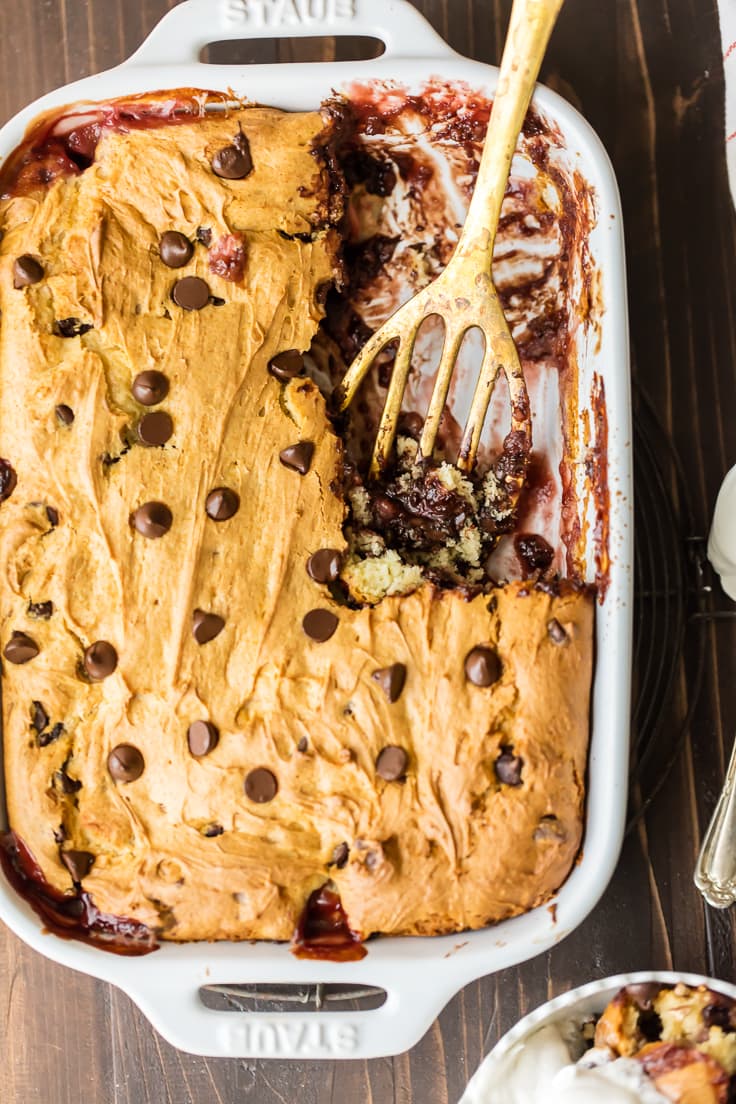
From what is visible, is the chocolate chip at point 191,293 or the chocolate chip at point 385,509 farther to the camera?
the chocolate chip at point 385,509

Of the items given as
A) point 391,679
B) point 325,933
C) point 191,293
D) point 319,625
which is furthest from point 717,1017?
point 191,293

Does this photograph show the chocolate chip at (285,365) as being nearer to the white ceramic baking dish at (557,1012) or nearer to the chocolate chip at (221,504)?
the chocolate chip at (221,504)

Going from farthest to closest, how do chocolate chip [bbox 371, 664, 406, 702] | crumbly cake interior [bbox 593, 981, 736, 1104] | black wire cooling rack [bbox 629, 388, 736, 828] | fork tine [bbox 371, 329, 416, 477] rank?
1. black wire cooling rack [bbox 629, 388, 736, 828]
2. fork tine [bbox 371, 329, 416, 477]
3. chocolate chip [bbox 371, 664, 406, 702]
4. crumbly cake interior [bbox 593, 981, 736, 1104]

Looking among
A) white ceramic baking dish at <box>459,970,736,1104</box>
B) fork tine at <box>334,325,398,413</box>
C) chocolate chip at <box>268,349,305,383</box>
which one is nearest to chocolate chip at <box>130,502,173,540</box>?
chocolate chip at <box>268,349,305,383</box>

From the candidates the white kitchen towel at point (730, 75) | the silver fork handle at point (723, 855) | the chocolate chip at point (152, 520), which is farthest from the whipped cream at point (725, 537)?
the chocolate chip at point (152, 520)

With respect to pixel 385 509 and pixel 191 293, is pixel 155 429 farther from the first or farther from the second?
pixel 385 509

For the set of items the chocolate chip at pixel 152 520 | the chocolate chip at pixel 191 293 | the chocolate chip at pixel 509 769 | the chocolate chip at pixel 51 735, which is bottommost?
the chocolate chip at pixel 509 769

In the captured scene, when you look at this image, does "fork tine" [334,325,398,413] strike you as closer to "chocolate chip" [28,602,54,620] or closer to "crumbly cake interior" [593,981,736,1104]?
"chocolate chip" [28,602,54,620]

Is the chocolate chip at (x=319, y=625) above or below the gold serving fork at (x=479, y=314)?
below
